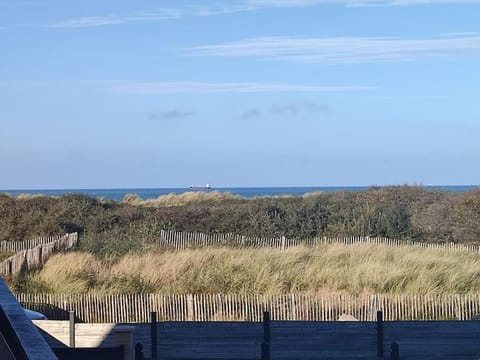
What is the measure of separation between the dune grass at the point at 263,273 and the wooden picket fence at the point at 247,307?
8.71ft

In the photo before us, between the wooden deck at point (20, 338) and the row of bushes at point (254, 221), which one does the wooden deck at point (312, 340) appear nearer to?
the wooden deck at point (20, 338)

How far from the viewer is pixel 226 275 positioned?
22125 millimetres

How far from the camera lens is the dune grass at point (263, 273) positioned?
21188mm

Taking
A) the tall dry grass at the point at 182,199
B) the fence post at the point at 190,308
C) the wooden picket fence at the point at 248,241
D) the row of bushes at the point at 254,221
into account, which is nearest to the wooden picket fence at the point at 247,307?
the fence post at the point at 190,308

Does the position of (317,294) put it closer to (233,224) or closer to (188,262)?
(188,262)

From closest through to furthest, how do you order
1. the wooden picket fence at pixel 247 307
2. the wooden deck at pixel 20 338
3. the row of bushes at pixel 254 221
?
the wooden deck at pixel 20 338
the wooden picket fence at pixel 247 307
the row of bushes at pixel 254 221

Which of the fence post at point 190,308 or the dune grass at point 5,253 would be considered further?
the dune grass at point 5,253

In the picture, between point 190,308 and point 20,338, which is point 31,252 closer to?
point 190,308

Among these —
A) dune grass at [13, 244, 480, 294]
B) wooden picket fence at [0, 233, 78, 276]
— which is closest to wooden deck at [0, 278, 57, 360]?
dune grass at [13, 244, 480, 294]

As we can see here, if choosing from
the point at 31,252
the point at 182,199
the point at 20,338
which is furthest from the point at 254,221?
the point at 20,338

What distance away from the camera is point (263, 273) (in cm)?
2214

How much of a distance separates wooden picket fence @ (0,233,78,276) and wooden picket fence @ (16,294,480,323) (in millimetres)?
4431

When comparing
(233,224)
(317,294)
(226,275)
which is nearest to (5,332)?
(317,294)

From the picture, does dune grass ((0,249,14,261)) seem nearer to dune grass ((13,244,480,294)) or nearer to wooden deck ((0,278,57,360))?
dune grass ((13,244,480,294))
